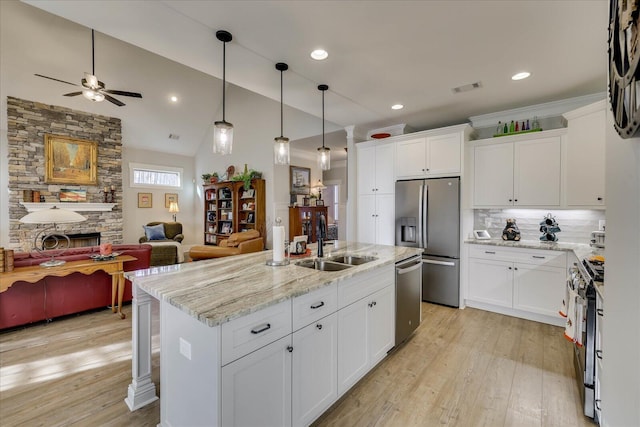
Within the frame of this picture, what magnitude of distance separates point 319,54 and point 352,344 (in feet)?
8.12

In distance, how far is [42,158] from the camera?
6121 millimetres

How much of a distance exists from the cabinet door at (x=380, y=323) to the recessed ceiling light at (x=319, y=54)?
2169 millimetres

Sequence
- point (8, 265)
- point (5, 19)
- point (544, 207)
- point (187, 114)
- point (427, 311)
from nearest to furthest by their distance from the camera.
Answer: point (8, 265) → point (544, 207) → point (427, 311) → point (5, 19) → point (187, 114)

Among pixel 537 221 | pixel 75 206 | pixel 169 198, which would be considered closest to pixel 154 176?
pixel 169 198

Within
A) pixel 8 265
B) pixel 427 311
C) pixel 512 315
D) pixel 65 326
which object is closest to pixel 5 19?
pixel 8 265

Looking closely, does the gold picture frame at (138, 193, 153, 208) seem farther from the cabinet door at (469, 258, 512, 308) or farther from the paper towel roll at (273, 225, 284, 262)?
the cabinet door at (469, 258, 512, 308)

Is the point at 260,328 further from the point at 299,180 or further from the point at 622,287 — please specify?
the point at 299,180

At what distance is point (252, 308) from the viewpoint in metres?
1.31

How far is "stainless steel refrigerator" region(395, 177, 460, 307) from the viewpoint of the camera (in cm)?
380

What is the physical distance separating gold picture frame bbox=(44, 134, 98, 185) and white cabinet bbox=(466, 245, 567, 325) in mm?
8212

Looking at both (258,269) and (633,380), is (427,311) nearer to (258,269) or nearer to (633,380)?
(258,269)

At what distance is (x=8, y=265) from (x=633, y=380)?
4653 millimetres

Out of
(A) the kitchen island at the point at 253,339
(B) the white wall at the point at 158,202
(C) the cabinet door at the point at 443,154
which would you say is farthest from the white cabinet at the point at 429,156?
(B) the white wall at the point at 158,202

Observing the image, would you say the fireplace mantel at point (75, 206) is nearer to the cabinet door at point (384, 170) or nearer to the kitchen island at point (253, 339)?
the kitchen island at point (253, 339)
